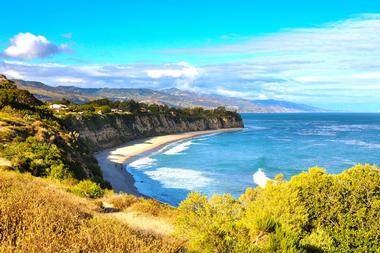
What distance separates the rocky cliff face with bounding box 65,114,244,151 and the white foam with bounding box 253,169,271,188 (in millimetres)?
34478

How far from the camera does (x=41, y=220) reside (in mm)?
6617

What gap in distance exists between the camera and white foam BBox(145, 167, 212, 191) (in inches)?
1806

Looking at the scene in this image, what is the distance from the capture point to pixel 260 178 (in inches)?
1994

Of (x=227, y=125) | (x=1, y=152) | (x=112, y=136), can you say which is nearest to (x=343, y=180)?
(x=1, y=152)

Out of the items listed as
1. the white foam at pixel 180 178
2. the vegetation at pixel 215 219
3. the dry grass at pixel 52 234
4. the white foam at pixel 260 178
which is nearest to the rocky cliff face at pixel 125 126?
the white foam at pixel 180 178

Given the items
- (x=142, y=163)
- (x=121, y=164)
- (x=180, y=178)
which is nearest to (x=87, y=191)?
(x=180, y=178)

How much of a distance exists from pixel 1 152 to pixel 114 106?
107998mm

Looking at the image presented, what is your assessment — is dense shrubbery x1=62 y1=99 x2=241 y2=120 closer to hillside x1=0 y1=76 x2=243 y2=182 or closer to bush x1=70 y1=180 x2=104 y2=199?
hillside x1=0 y1=76 x2=243 y2=182

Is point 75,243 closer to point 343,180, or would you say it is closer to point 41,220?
point 41,220

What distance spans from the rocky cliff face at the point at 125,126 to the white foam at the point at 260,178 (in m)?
34.5

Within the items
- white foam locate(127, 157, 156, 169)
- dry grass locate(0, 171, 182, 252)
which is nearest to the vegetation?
dry grass locate(0, 171, 182, 252)

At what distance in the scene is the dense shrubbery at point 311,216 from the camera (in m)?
10.1

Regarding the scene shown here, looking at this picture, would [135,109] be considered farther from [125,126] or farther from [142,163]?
[142,163]

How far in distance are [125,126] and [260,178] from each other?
59967 millimetres
